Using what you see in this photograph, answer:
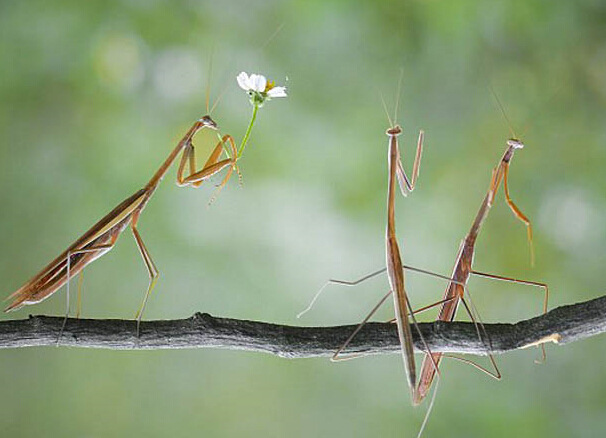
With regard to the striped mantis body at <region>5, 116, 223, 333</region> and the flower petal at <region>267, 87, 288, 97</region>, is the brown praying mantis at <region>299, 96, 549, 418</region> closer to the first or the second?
the flower petal at <region>267, 87, 288, 97</region>

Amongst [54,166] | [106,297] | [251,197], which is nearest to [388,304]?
[251,197]

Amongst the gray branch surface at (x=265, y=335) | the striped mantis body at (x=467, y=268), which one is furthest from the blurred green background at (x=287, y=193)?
the gray branch surface at (x=265, y=335)

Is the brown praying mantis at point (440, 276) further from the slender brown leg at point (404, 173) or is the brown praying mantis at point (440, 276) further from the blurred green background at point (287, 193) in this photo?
the blurred green background at point (287, 193)

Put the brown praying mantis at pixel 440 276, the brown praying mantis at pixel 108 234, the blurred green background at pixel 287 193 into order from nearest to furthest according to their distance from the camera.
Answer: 1. the brown praying mantis at pixel 440 276
2. the brown praying mantis at pixel 108 234
3. the blurred green background at pixel 287 193

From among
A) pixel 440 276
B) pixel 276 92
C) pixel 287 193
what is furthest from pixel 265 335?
pixel 287 193

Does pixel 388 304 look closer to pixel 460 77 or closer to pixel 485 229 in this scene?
pixel 485 229

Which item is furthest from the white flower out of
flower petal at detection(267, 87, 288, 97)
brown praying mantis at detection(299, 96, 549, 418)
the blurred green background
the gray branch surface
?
the blurred green background

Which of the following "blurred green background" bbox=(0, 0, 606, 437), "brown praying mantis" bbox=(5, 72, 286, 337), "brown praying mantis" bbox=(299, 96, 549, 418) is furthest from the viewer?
"blurred green background" bbox=(0, 0, 606, 437)
